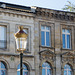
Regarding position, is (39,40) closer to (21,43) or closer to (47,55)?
(47,55)

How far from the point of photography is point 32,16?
123ft

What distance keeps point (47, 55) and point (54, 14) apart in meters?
4.66

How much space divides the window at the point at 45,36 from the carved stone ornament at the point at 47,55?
3.11ft

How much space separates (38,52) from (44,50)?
70cm

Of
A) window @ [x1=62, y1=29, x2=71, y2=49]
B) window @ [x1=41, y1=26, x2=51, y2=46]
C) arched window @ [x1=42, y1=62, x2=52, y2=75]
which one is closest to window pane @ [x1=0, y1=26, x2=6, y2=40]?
window @ [x1=41, y1=26, x2=51, y2=46]

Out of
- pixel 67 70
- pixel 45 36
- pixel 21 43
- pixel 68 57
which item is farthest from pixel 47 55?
pixel 21 43

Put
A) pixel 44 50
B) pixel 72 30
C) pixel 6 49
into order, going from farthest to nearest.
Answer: pixel 72 30, pixel 44 50, pixel 6 49

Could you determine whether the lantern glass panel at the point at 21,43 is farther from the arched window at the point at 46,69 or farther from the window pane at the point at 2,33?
the arched window at the point at 46,69

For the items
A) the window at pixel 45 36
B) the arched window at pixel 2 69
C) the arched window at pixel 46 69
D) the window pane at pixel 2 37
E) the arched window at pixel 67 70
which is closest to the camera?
the arched window at pixel 2 69

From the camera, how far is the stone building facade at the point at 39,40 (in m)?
35.5

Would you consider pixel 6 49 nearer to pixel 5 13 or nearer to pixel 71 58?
pixel 5 13

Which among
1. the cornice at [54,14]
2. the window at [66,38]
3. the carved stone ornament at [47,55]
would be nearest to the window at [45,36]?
the carved stone ornament at [47,55]

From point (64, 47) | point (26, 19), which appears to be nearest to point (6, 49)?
point (26, 19)

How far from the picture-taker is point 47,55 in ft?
124
